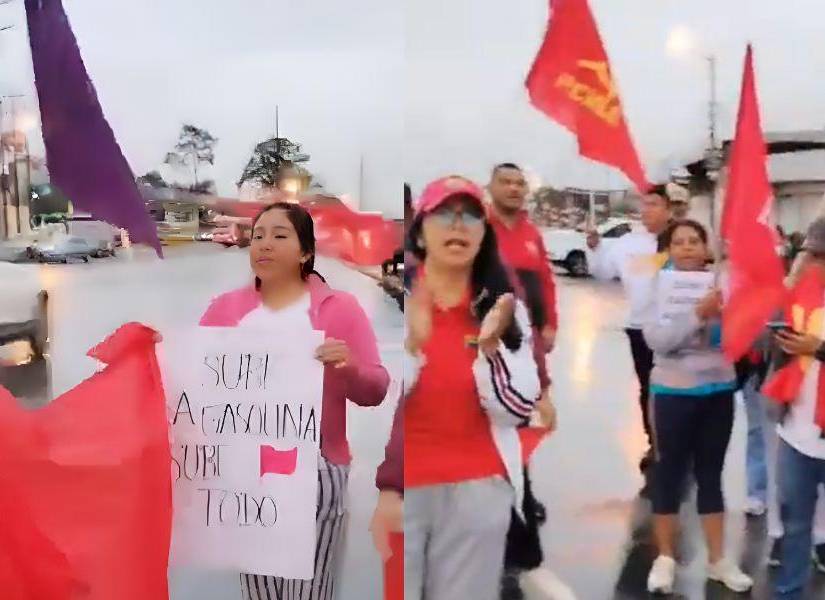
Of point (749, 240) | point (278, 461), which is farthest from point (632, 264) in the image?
point (278, 461)

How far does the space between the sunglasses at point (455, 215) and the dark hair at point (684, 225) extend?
1.00ft

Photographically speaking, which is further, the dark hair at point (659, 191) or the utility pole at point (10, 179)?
the utility pole at point (10, 179)

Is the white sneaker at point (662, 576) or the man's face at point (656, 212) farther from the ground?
the man's face at point (656, 212)

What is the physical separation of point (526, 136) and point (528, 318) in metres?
0.30

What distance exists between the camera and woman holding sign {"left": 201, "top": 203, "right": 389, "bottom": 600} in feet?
4.87

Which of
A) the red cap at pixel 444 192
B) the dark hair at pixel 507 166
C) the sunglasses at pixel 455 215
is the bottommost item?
the sunglasses at pixel 455 215

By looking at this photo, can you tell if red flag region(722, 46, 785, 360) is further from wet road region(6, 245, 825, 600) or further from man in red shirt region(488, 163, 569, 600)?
man in red shirt region(488, 163, 569, 600)

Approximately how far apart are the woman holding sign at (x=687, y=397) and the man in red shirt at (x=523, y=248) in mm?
171

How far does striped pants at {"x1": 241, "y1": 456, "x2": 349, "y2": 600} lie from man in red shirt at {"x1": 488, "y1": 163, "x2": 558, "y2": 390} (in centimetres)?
43

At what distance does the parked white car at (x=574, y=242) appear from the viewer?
1452mm

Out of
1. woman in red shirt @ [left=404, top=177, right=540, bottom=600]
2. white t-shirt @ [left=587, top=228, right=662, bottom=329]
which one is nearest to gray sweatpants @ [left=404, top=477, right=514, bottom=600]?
woman in red shirt @ [left=404, top=177, right=540, bottom=600]

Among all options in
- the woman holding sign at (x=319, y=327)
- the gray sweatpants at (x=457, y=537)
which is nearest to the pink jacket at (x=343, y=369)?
the woman holding sign at (x=319, y=327)

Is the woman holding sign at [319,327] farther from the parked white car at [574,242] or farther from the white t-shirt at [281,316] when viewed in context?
the parked white car at [574,242]

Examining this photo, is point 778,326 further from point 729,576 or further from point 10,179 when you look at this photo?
point 10,179
